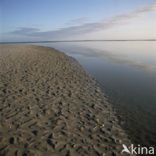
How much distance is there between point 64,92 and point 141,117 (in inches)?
225

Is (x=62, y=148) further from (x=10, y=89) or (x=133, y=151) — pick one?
(x=10, y=89)

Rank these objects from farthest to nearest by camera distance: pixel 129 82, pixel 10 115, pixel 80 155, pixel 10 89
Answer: pixel 129 82 < pixel 10 89 < pixel 10 115 < pixel 80 155

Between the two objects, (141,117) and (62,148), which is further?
(141,117)

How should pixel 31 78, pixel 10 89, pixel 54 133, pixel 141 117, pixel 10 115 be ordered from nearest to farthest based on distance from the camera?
pixel 54 133, pixel 10 115, pixel 141 117, pixel 10 89, pixel 31 78

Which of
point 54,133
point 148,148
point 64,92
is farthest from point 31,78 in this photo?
point 148,148

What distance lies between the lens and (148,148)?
6031 mm

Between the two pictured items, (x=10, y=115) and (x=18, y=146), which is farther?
(x=10, y=115)

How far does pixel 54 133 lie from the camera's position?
620 cm

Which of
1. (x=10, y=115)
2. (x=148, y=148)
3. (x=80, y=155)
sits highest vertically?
(x=10, y=115)

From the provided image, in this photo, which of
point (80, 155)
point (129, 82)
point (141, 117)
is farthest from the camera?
point (129, 82)

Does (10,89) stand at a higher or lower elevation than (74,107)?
higher

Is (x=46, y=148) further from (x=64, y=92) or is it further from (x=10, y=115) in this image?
(x=64, y=92)

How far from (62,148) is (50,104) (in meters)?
3.72

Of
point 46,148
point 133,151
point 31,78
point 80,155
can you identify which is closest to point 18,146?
point 46,148
